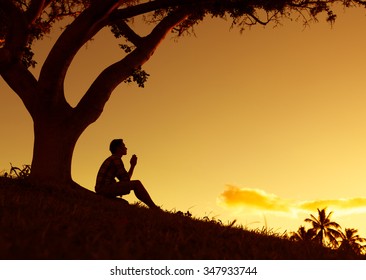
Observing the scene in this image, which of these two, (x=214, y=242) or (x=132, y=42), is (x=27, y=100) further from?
(x=214, y=242)

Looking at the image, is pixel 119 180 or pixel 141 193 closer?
pixel 141 193

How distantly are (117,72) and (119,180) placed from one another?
9.40 feet

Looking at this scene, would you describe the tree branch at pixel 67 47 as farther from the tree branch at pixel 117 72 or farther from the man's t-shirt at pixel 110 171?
the man's t-shirt at pixel 110 171

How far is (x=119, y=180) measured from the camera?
12445mm

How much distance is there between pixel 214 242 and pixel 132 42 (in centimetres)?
864

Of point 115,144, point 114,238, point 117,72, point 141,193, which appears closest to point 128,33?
→ point 117,72

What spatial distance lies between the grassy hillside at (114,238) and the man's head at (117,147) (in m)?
2.55

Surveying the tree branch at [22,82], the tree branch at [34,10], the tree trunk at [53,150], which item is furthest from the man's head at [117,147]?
the tree branch at [34,10]

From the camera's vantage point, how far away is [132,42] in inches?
588

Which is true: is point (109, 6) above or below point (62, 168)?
above

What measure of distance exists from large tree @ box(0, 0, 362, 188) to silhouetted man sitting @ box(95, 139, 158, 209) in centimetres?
118

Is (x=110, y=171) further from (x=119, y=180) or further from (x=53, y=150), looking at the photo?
(x=53, y=150)
